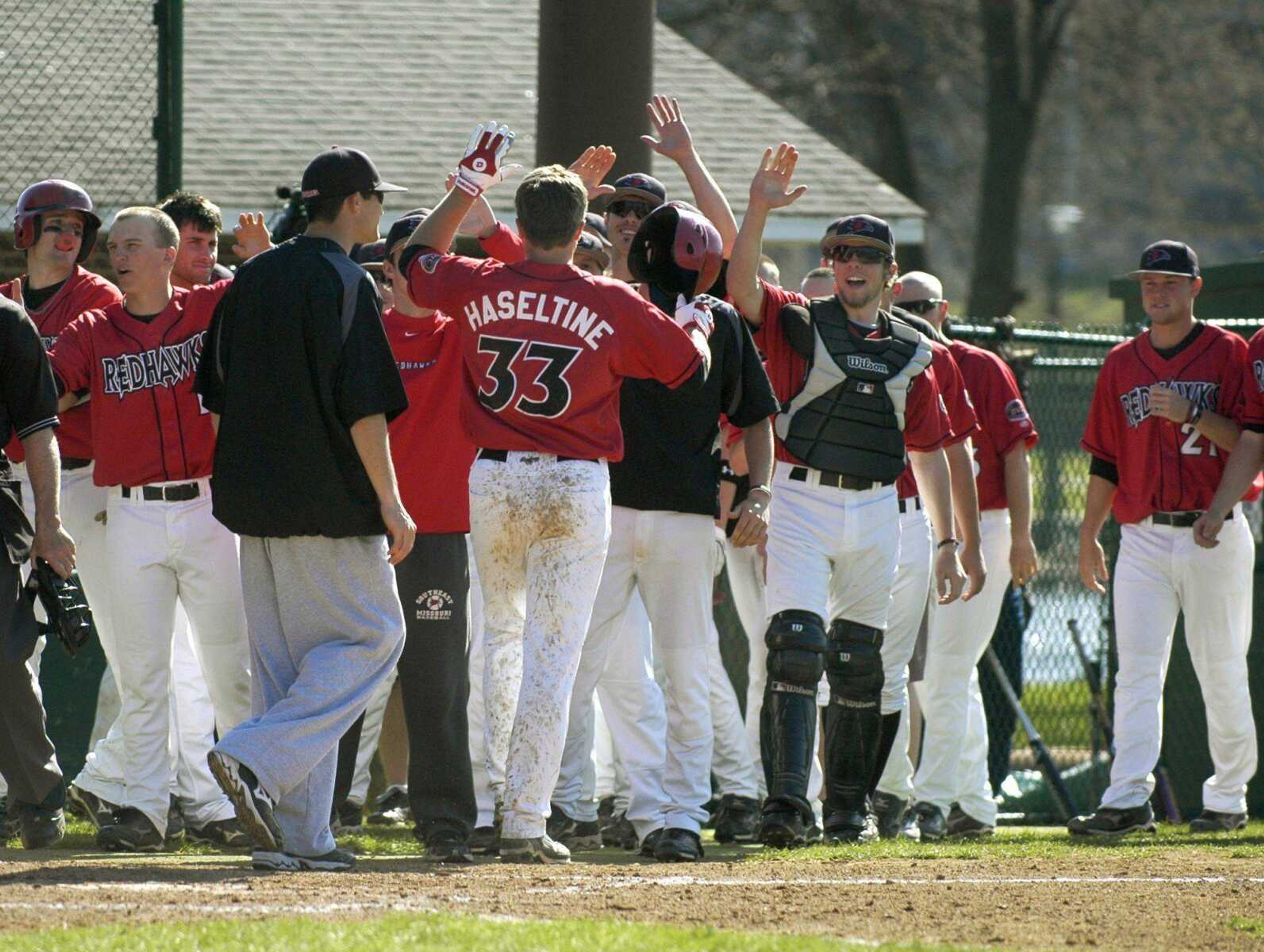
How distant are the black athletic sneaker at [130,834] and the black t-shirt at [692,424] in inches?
77.3

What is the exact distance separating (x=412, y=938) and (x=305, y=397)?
186cm

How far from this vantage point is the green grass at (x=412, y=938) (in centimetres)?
459

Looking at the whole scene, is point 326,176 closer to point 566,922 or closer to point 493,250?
point 493,250

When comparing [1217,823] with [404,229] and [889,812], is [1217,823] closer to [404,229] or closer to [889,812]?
[889,812]

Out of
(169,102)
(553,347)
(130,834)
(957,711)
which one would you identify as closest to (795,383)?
(553,347)

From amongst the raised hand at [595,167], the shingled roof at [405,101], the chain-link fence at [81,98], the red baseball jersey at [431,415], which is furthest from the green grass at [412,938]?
the shingled roof at [405,101]

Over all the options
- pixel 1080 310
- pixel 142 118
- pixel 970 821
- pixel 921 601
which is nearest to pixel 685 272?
pixel 921 601

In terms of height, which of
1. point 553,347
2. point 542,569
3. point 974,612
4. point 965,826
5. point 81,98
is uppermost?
point 81,98

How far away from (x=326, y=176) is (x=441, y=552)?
1463 millimetres

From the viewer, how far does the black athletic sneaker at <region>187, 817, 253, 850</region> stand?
7.15 meters

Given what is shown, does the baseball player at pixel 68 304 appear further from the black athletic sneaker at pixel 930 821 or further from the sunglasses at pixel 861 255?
the black athletic sneaker at pixel 930 821

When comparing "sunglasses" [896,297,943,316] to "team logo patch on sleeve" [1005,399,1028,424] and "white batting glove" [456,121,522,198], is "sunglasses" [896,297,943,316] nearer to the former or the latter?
"team logo patch on sleeve" [1005,399,1028,424]

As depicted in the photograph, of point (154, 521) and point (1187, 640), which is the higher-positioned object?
point (154, 521)

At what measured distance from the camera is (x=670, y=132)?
23.3 feet
